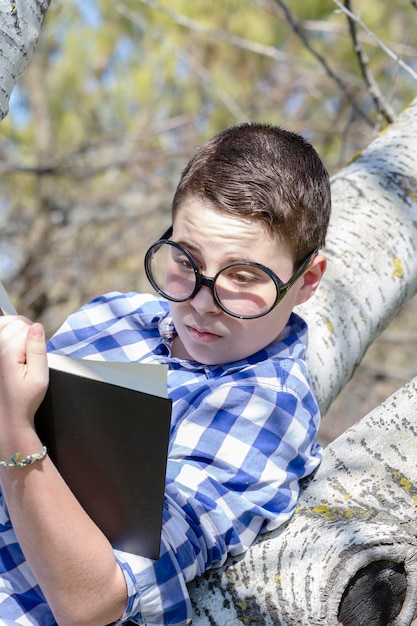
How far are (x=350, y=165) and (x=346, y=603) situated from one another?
1.29 meters

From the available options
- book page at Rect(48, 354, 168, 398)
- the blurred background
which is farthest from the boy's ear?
the blurred background

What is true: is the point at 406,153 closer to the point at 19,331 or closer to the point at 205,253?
the point at 205,253

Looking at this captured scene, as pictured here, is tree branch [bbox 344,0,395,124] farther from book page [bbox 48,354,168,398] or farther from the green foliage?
the green foliage

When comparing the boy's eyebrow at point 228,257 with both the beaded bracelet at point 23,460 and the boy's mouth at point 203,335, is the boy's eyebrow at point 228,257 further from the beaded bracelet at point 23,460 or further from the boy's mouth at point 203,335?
the beaded bracelet at point 23,460

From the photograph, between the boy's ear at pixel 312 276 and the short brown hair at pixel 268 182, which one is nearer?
the short brown hair at pixel 268 182

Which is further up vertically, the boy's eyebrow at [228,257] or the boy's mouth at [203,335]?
the boy's eyebrow at [228,257]

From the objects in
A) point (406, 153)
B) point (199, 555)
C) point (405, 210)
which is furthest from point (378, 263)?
point (199, 555)

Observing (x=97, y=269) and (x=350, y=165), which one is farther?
(x=97, y=269)

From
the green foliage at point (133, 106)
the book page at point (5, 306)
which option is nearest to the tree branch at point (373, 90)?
the book page at point (5, 306)

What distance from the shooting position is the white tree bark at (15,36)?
48.2 inches

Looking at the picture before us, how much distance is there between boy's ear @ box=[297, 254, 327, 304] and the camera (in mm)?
1543

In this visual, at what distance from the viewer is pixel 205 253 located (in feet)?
4.51

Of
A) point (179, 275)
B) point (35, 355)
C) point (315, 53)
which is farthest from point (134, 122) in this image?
point (35, 355)

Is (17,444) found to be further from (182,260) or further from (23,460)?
(182,260)
